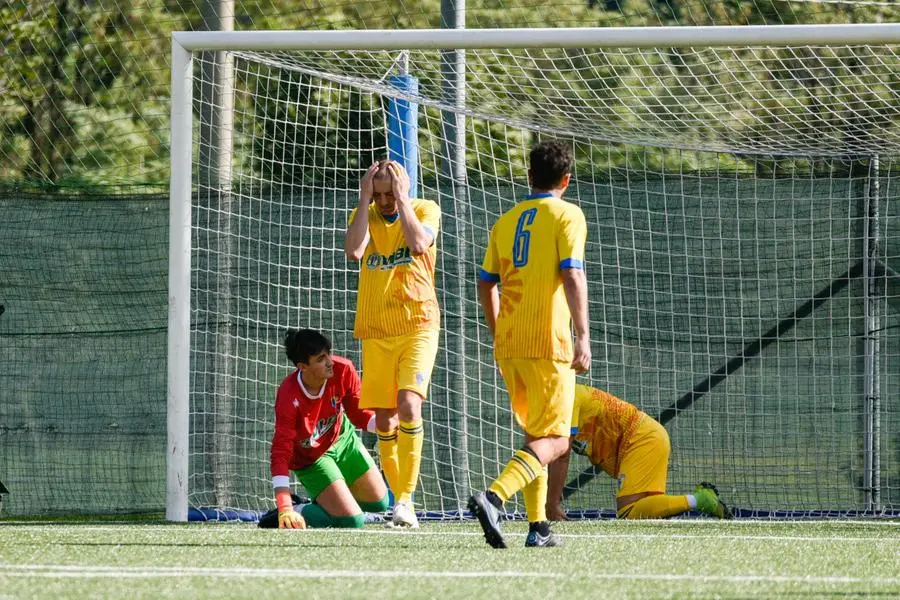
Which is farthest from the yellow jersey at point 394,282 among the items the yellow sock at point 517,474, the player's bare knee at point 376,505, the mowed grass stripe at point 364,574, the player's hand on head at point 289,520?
the mowed grass stripe at point 364,574

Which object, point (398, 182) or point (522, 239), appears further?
point (398, 182)

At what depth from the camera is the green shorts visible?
22.3ft

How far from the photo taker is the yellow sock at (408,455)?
6.40 meters

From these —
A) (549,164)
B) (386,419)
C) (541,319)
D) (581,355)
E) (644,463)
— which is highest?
(549,164)

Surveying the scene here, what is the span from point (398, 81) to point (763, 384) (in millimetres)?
2909

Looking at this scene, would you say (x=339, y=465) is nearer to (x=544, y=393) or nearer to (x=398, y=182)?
(x=398, y=182)

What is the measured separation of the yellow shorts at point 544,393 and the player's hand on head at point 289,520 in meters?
1.46

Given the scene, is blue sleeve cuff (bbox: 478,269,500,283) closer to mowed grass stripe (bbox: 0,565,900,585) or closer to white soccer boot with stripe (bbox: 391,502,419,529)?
white soccer boot with stripe (bbox: 391,502,419,529)

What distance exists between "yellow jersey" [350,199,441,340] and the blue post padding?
38.2 inches

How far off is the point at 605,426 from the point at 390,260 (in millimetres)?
1935

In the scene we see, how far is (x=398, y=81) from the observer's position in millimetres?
7770

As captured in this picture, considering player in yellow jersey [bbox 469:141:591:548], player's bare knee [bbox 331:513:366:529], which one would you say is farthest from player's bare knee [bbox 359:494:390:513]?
player in yellow jersey [bbox 469:141:591:548]

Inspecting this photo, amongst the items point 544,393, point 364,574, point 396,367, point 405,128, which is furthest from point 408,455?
point 405,128

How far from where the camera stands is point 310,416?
263 inches
